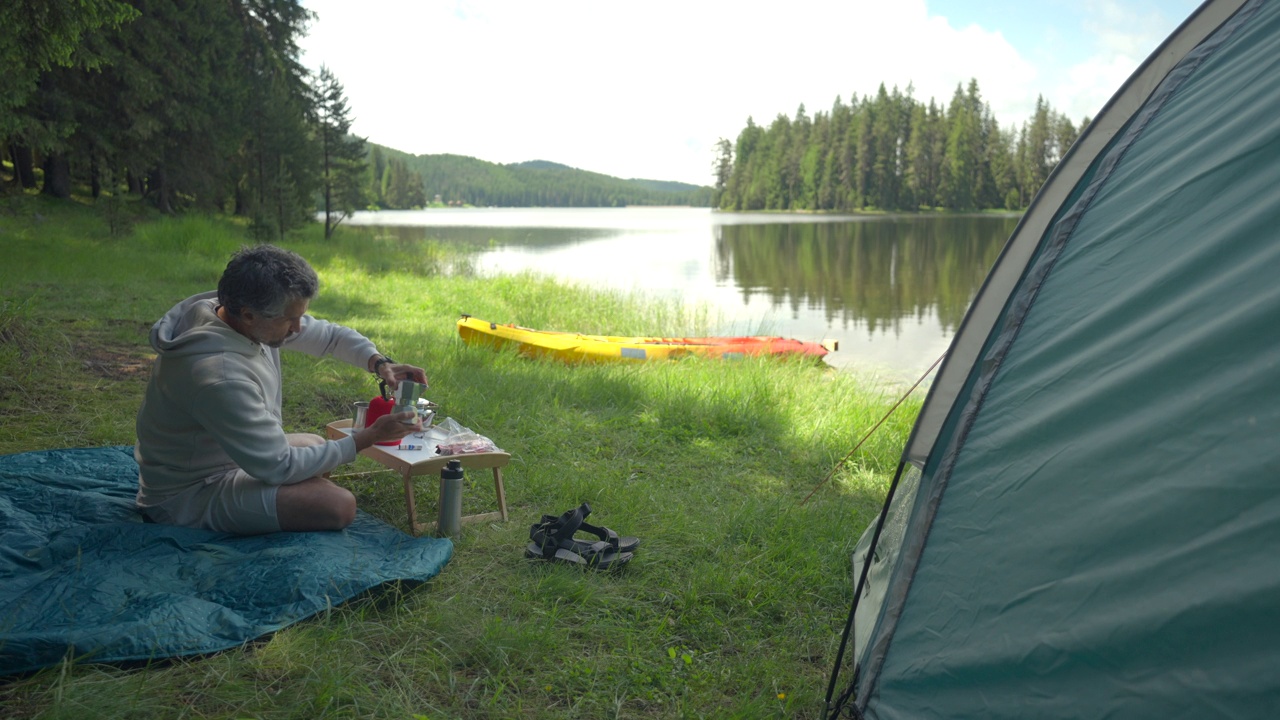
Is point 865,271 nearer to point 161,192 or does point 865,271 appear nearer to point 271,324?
point 161,192

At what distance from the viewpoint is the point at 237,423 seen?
2.84 meters

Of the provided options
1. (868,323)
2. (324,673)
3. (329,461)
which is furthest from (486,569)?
(868,323)

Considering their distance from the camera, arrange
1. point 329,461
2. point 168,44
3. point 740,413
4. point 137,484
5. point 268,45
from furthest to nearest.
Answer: point 268,45, point 168,44, point 740,413, point 137,484, point 329,461

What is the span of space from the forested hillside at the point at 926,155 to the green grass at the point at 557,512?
2172 inches

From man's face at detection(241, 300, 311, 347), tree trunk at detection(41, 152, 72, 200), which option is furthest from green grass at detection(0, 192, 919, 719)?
tree trunk at detection(41, 152, 72, 200)

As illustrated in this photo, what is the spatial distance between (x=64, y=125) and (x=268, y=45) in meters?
12.1

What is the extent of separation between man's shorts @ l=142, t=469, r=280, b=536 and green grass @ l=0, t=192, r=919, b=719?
581mm

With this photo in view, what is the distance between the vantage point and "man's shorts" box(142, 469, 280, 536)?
308 centimetres

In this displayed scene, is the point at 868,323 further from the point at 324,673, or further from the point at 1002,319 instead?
the point at 324,673

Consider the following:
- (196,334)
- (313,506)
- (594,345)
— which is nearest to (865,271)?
(594,345)

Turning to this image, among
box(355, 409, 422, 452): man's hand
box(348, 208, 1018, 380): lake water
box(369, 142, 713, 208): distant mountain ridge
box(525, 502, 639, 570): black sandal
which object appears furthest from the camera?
box(369, 142, 713, 208): distant mountain ridge

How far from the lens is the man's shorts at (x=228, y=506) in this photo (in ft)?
10.1

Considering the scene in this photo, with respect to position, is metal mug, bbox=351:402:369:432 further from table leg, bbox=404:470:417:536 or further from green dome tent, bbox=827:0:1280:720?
green dome tent, bbox=827:0:1280:720

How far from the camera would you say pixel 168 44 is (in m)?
18.8
